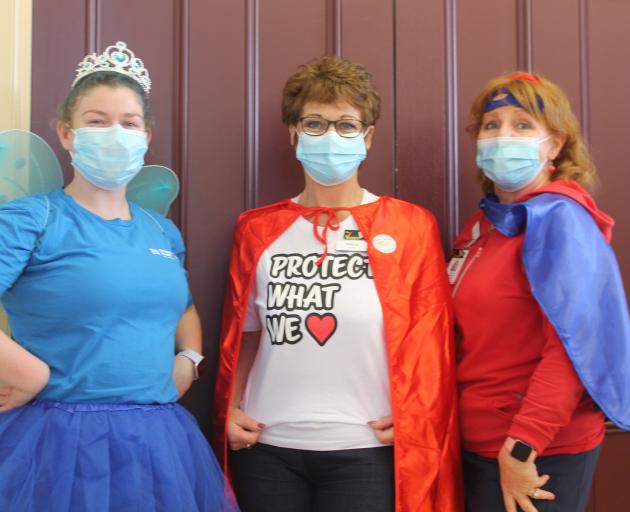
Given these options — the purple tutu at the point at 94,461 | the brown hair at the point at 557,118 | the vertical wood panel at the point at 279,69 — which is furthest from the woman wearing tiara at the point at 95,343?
the brown hair at the point at 557,118

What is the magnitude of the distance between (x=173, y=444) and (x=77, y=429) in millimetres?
238

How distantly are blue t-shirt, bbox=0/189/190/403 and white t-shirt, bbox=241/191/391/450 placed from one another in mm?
313

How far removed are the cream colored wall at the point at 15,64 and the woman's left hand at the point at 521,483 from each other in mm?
1666

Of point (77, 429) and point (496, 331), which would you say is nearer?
point (77, 429)

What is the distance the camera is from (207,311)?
2.34 metres

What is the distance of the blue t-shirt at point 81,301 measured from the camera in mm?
1706

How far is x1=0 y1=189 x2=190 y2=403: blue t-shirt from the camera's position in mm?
1706

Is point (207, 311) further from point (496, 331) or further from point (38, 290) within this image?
point (496, 331)

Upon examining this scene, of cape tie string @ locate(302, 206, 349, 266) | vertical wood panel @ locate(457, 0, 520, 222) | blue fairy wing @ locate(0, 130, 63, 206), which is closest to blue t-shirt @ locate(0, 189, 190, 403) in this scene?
blue fairy wing @ locate(0, 130, 63, 206)

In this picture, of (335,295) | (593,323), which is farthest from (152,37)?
(593,323)

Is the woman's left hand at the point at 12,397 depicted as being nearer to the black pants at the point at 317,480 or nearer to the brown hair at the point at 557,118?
the black pants at the point at 317,480

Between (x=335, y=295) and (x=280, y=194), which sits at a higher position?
(x=280, y=194)

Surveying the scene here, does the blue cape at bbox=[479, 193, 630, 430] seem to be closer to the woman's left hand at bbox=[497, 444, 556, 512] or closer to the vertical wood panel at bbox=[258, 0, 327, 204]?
the woman's left hand at bbox=[497, 444, 556, 512]

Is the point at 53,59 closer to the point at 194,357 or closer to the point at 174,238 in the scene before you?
the point at 174,238
